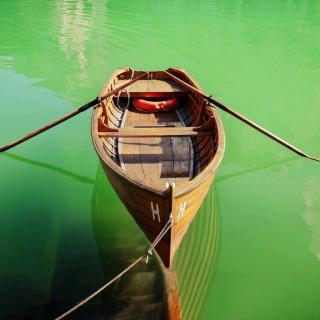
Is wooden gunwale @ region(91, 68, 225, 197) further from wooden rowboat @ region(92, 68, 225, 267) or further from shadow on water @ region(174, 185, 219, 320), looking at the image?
shadow on water @ region(174, 185, 219, 320)

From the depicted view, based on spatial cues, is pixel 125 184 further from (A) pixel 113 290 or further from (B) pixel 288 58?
(B) pixel 288 58

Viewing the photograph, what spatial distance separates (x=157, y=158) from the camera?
22.7 ft

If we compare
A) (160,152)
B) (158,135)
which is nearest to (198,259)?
(160,152)

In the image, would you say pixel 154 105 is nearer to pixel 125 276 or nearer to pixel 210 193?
pixel 210 193

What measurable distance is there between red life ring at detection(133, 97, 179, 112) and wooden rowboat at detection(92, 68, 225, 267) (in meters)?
0.10

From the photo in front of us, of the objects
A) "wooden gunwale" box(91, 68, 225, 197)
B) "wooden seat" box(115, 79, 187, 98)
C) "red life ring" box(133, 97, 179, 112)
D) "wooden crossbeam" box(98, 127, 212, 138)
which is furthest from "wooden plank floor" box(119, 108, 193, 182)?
"wooden seat" box(115, 79, 187, 98)

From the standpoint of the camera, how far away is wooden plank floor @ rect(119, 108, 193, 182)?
21.2 ft

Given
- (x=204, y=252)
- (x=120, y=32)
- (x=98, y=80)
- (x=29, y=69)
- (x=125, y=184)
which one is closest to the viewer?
(x=125, y=184)

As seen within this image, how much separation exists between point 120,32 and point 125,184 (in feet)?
51.1

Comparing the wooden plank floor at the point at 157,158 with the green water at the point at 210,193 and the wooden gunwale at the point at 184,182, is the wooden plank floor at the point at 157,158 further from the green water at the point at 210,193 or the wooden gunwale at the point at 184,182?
the green water at the point at 210,193

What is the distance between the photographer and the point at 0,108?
36.2ft

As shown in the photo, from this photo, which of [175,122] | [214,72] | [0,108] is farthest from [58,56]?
[175,122]

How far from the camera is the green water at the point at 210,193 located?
5.57 m

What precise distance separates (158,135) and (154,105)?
217cm
